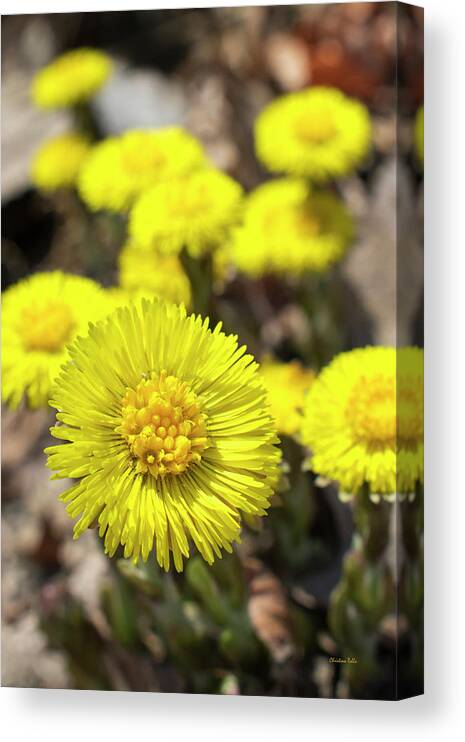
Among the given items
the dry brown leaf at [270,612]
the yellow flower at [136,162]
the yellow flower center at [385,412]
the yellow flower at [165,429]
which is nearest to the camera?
the yellow flower at [165,429]

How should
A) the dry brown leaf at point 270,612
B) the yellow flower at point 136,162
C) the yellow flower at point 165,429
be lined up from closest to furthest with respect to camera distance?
the yellow flower at point 165,429 < the dry brown leaf at point 270,612 < the yellow flower at point 136,162

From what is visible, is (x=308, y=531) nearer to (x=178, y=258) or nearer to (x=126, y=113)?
(x=178, y=258)

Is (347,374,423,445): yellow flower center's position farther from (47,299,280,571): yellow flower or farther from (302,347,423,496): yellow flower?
(47,299,280,571): yellow flower

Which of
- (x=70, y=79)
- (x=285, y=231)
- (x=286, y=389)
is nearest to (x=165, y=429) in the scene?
(x=286, y=389)

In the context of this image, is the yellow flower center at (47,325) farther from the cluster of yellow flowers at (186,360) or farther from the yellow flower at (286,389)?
the yellow flower at (286,389)

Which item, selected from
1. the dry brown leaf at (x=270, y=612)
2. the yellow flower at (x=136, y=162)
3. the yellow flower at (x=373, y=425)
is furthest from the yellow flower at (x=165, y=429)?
the yellow flower at (x=136, y=162)

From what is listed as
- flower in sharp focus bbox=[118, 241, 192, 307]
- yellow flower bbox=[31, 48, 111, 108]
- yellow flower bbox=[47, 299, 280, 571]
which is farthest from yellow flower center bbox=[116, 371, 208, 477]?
yellow flower bbox=[31, 48, 111, 108]

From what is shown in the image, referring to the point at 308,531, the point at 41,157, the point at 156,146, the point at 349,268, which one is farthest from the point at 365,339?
the point at 41,157
